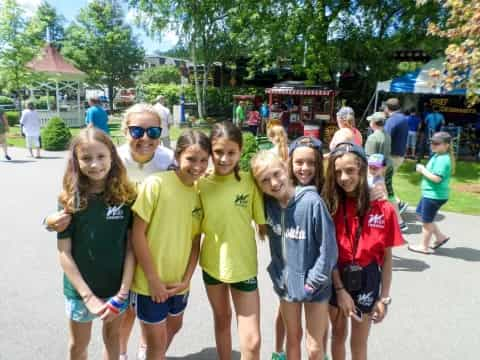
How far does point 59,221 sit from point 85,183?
249mm

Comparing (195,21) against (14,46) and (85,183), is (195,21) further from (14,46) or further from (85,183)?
(85,183)

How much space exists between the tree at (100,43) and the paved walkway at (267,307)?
1243 inches

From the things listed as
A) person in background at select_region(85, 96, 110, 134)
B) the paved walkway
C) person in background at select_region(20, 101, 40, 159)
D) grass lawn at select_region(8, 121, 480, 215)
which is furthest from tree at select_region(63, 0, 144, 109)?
the paved walkway

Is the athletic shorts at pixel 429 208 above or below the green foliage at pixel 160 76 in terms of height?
below

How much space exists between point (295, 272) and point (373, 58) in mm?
16852

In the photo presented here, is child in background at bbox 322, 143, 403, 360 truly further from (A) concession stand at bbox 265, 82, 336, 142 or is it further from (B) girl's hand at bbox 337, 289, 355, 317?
(A) concession stand at bbox 265, 82, 336, 142

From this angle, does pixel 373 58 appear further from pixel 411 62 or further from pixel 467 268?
pixel 467 268

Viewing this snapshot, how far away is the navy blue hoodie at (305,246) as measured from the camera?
2137 mm

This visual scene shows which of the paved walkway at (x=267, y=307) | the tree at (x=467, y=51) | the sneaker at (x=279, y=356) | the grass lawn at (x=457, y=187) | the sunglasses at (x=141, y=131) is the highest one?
the tree at (x=467, y=51)

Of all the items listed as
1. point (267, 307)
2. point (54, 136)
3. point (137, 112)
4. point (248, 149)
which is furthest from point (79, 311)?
point (54, 136)

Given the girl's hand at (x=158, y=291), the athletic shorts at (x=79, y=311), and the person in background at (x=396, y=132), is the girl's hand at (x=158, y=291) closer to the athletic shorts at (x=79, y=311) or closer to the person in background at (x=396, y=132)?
the athletic shorts at (x=79, y=311)

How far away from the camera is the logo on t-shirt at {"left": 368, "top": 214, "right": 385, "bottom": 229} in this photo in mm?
2234

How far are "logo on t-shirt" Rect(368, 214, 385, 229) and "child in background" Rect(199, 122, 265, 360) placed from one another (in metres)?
0.62

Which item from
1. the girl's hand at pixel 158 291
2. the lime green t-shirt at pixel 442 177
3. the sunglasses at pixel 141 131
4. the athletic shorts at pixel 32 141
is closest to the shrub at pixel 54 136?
the athletic shorts at pixel 32 141
